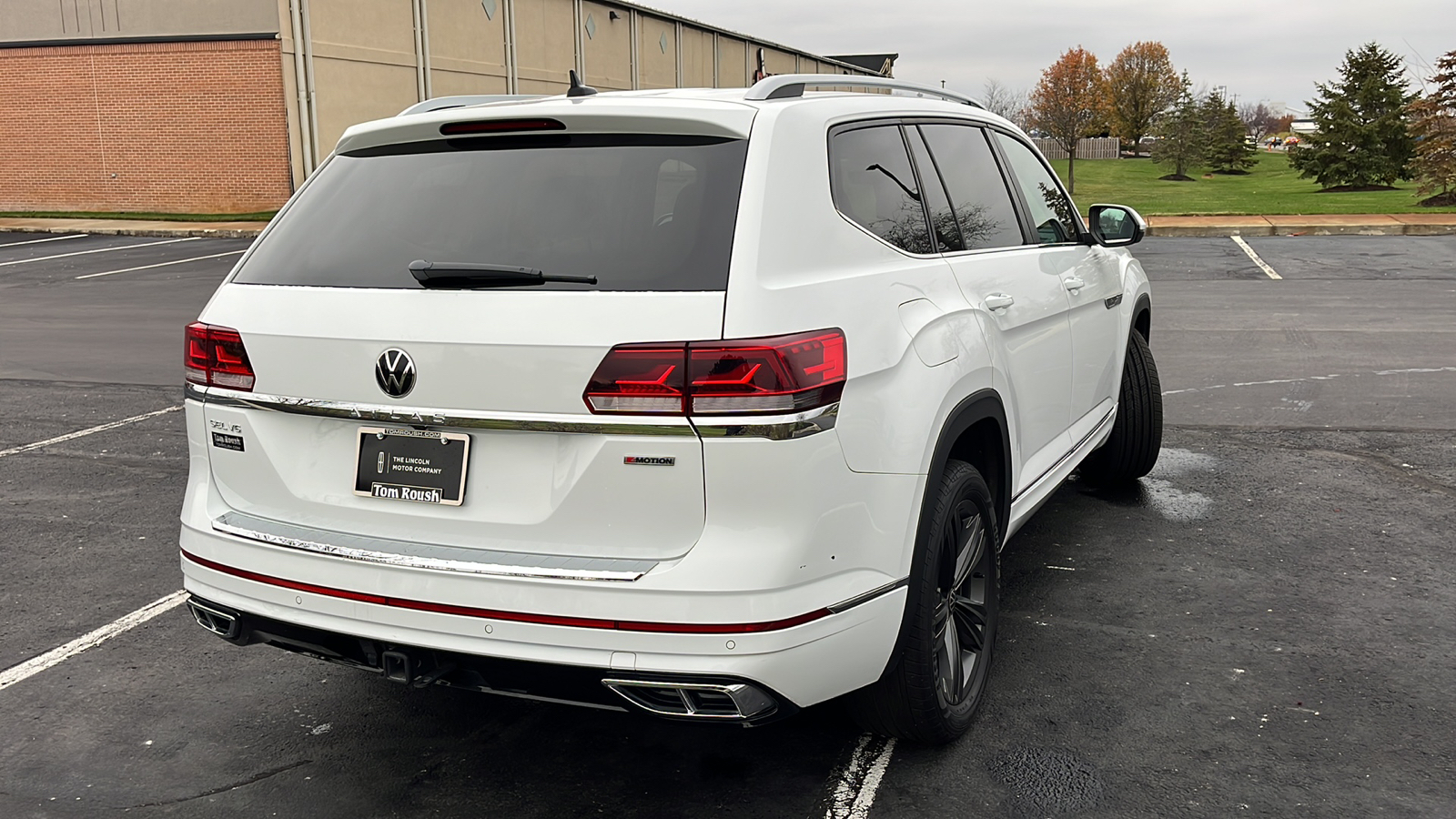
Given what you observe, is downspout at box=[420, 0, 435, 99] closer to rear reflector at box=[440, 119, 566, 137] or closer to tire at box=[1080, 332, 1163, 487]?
tire at box=[1080, 332, 1163, 487]

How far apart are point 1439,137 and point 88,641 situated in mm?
32250

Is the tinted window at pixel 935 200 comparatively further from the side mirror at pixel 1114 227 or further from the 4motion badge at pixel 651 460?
the side mirror at pixel 1114 227

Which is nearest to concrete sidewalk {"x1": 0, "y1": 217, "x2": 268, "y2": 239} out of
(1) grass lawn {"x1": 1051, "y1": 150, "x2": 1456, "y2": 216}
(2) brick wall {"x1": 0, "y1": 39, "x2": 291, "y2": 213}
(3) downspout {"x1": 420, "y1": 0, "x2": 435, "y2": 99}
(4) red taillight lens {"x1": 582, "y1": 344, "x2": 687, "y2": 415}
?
(2) brick wall {"x1": 0, "y1": 39, "x2": 291, "y2": 213}

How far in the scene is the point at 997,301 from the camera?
382cm

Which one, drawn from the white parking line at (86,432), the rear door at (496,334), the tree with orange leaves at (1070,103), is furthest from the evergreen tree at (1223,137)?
the rear door at (496,334)

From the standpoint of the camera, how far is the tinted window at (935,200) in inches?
149

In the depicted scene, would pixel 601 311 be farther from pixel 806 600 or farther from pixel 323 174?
pixel 323 174

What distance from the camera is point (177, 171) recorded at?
100 feet

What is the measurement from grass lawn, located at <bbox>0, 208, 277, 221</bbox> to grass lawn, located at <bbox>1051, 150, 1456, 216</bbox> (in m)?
20.5

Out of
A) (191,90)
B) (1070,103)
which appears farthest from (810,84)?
(1070,103)

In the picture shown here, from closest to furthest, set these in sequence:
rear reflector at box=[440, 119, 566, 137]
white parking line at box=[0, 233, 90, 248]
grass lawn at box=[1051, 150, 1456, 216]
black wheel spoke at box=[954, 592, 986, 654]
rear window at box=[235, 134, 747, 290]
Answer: rear window at box=[235, 134, 747, 290]
rear reflector at box=[440, 119, 566, 137]
black wheel spoke at box=[954, 592, 986, 654]
white parking line at box=[0, 233, 90, 248]
grass lawn at box=[1051, 150, 1456, 216]

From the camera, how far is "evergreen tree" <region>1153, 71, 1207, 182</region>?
47.0 metres

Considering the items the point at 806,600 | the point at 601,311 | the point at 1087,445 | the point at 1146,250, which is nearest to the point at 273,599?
the point at 601,311

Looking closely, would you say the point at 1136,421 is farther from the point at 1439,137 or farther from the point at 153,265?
the point at 1439,137
